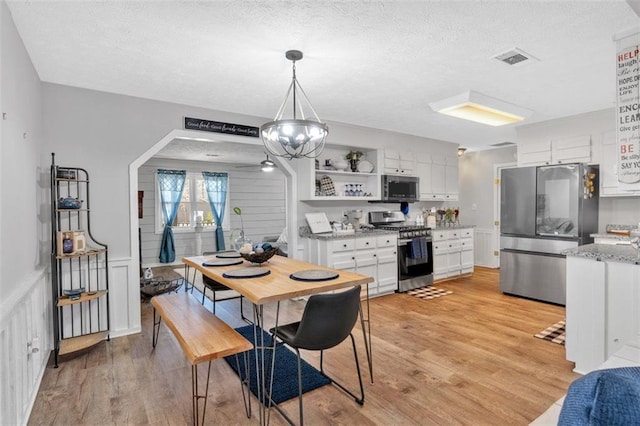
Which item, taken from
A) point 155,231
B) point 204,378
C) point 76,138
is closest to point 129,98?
point 76,138

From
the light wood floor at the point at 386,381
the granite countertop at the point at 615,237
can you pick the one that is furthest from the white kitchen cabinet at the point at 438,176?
the light wood floor at the point at 386,381

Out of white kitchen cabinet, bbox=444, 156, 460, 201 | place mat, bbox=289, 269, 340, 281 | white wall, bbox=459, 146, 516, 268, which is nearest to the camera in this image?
place mat, bbox=289, 269, 340, 281

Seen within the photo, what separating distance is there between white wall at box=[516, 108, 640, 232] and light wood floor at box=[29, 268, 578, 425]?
1771mm

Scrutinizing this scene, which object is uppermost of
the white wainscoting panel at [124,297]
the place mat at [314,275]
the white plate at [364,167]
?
the white plate at [364,167]

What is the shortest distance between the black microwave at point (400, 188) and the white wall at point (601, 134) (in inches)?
79.8

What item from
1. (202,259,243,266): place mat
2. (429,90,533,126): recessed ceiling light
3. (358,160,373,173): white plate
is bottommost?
(202,259,243,266): place mat

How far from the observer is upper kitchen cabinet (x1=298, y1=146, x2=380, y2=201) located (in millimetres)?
4691

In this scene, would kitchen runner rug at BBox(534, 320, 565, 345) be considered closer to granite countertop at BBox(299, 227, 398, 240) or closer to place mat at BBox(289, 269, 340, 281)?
granite countertop at BBox(299, 227, 398, 240)

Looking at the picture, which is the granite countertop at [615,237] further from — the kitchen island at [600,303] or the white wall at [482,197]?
the white wall at [482,197]

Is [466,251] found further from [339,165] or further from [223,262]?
[223,262]

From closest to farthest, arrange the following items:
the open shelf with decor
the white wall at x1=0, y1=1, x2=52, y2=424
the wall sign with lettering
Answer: the white wall at x1=0, y1=1, x2=52, y2=424
the open shelf with decor
the wall sign with lettering

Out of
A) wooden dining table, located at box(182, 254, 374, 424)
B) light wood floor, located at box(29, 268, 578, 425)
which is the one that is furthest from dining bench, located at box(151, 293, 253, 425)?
light wood floor, located at box(29, 268, 578, 425)

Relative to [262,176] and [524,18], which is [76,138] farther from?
[262,176]

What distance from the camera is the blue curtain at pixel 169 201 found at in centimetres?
736
